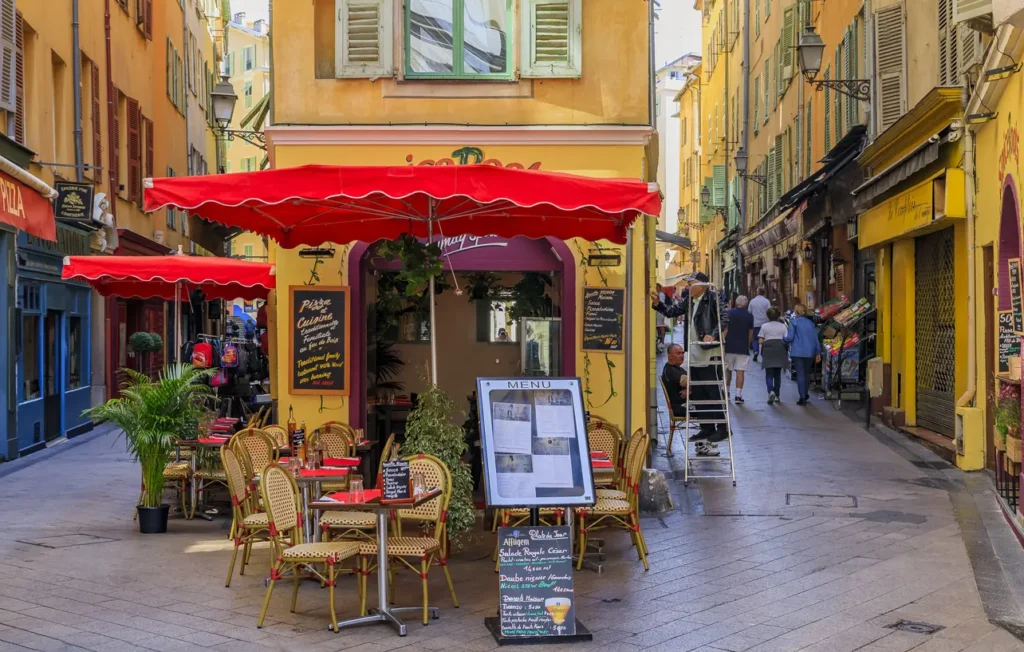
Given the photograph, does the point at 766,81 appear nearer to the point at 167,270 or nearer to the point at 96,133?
the point at 96,133

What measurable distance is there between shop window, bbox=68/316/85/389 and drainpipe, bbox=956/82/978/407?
1326 centimetres

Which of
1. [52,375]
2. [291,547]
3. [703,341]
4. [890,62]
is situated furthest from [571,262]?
[52,375]

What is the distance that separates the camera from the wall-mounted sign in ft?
57.1

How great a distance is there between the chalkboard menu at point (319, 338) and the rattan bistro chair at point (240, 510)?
2.46 meters

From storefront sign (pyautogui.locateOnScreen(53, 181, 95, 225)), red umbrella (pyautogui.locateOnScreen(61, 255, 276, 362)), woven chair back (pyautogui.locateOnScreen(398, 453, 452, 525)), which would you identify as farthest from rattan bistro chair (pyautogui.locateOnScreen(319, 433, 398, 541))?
storefront sign (pyautogui.locateOnScreen(53, 181, 95, 225))

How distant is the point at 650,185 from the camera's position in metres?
7.98

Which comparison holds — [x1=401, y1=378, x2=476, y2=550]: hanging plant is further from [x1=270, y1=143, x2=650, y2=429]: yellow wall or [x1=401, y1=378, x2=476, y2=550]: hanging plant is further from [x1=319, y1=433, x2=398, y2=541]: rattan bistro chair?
[x1=270, y1=143, x2=650, y2=429]: yellow wall

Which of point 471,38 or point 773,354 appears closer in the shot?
point 471,38

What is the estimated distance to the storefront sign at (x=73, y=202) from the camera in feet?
57.1

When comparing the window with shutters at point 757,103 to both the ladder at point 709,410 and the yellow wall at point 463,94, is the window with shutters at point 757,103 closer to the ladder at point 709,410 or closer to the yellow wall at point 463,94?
the ladder at point 709,410

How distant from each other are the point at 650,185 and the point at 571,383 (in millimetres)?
1441

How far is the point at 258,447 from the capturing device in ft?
31.9

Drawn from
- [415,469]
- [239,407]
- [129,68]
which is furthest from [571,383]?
[129,68]

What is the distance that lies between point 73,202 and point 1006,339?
41.1 ft
